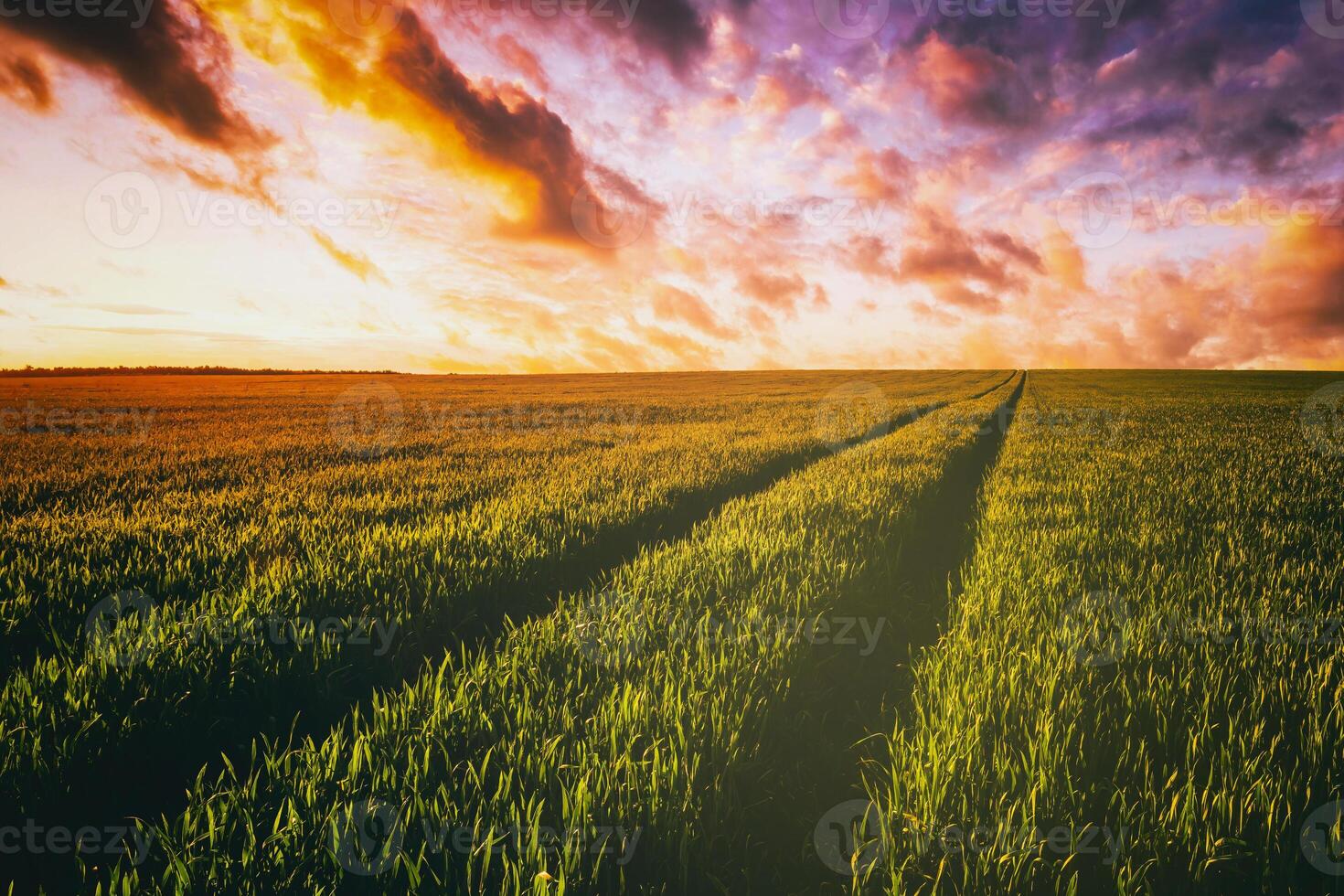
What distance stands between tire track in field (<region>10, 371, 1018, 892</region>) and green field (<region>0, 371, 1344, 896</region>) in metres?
0.01

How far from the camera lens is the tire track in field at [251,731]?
1.97 metres

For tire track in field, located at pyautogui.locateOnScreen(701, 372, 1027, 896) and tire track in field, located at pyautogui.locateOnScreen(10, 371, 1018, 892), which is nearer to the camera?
tire track in field, located at pyautogui.locateOnScreen(701, 372, 1027, 896)

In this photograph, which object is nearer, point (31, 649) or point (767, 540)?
point (31, 649)

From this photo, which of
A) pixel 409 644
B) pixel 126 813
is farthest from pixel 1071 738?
pixel 126 813

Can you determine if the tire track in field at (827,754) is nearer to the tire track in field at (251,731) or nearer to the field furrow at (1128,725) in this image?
the field furrow at (1128,725)

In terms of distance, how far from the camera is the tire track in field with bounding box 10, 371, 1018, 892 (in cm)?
197

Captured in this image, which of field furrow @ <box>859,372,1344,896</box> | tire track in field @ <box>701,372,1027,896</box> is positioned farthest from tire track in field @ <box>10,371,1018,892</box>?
field furrow @ <box>859,372,1344,896</box>

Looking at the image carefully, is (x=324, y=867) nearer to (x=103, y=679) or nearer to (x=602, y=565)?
(x=103, y=679)

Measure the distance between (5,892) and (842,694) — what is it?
3.15m

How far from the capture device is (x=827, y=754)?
2.48 m

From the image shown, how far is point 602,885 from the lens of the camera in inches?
60.6

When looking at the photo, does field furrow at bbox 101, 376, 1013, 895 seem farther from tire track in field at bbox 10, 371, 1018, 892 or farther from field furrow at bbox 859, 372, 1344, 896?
field furrow at bbox 859, 372, 1344, 896

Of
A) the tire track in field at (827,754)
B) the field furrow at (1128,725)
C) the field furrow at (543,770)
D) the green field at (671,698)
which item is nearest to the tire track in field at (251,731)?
the green field at (671,698)

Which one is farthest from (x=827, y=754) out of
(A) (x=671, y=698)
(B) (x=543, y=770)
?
(B) (x=543, y=770)
